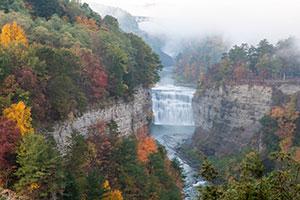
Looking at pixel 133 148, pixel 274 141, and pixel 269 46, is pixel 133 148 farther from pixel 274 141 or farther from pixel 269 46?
pixel 269 46

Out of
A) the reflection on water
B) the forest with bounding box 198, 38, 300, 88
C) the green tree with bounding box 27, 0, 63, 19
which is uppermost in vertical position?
the green tree with bounding box 27, 0, 63, 19

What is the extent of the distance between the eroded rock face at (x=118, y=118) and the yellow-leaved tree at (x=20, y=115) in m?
4.95

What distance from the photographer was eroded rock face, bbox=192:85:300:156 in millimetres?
58438

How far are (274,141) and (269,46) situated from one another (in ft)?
81.6

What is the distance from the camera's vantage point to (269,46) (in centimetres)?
6619

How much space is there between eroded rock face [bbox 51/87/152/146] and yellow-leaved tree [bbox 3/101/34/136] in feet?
16.2

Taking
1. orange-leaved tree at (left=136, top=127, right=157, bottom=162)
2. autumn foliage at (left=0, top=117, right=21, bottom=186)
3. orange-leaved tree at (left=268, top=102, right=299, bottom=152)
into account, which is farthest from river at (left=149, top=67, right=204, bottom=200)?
autumn foliage at (left=0, top=117, right=21, bottom=186)

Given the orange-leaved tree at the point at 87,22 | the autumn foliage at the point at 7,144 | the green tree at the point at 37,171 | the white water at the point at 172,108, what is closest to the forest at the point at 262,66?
the white water at the point at 172,108

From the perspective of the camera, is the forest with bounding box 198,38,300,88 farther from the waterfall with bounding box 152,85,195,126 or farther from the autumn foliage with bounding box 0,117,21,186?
the autumn foliage with bounding box 0,117,21,186

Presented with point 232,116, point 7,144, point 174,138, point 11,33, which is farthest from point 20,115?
Answer: point 174,138

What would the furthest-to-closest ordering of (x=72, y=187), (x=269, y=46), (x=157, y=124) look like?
1. (x=157, y=124)
2. (x=269, y=46)
3. (x=72, y=187)

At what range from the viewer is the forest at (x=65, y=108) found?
18781 millimetres

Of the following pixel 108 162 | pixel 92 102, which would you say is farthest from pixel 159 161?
pixel 92 102

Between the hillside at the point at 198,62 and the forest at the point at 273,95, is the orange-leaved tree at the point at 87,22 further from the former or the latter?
the hillside at the point at 198,62
